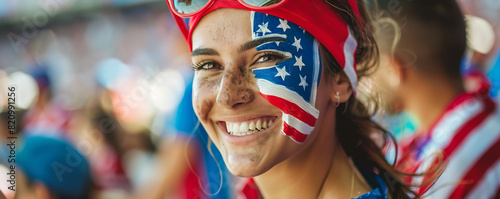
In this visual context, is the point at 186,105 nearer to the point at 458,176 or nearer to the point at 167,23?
the point at 167,23

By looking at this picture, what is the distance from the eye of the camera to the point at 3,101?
77.1 inches

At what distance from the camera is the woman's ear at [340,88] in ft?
4.77

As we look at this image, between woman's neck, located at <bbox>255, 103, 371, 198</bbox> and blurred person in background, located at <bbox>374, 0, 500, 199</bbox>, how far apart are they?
1.45 feet

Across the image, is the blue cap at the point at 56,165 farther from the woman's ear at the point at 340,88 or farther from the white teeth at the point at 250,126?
the woman's ear at the point at 340,88

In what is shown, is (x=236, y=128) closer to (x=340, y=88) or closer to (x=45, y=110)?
(x=340, y=88)

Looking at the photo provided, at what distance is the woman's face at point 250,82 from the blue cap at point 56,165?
1.05 m

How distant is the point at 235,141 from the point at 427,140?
1.15 meters

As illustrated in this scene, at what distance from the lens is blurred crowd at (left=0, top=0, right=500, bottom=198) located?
1.99 meters

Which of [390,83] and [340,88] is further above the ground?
[340,88]

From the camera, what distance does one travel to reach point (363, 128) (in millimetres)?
1659

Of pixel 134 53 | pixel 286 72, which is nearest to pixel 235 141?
pixel 286 72

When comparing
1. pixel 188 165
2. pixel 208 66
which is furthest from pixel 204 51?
pixel 188 165

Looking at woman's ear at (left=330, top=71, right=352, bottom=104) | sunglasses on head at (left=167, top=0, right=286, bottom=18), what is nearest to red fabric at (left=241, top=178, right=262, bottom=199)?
woman's ear at (left=330, top=71, right=352, bottom=104)

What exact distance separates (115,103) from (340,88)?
1.58m
